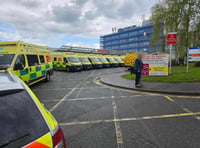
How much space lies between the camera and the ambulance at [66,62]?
1826cm

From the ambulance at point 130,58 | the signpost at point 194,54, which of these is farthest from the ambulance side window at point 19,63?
the ambulance at point 130,58

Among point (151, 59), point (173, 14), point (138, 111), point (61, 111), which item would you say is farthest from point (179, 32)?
point (61, 111)

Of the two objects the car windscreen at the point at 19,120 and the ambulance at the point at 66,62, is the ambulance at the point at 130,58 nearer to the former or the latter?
the ambulance at the point at 66,62

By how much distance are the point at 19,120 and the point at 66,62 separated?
17.8 metres

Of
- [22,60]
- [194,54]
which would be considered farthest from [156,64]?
[22,60]

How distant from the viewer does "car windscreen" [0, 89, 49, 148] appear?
1174mm

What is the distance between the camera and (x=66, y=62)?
731 inches

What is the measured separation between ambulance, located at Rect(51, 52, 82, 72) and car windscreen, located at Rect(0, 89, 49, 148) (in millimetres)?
16883

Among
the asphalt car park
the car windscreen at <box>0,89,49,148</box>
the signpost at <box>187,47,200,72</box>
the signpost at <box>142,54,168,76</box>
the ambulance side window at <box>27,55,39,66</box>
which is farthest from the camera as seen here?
the signpost at <box>187,47,200,72</box>

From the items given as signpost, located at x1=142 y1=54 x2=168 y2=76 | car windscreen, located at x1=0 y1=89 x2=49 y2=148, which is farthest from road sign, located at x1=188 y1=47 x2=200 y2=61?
car windscreen, located at x1=0 y1=89 x2=49 y2=148

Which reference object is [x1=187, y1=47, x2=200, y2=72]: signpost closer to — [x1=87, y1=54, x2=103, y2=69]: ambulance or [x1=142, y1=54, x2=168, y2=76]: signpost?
[x1=142, y1=54, x2=168, y2=76]: signpost

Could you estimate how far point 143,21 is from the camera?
89.1 meters

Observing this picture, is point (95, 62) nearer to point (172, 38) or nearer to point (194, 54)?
point (172, 38)

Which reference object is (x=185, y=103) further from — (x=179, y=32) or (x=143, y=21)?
(x=143, y=21)
